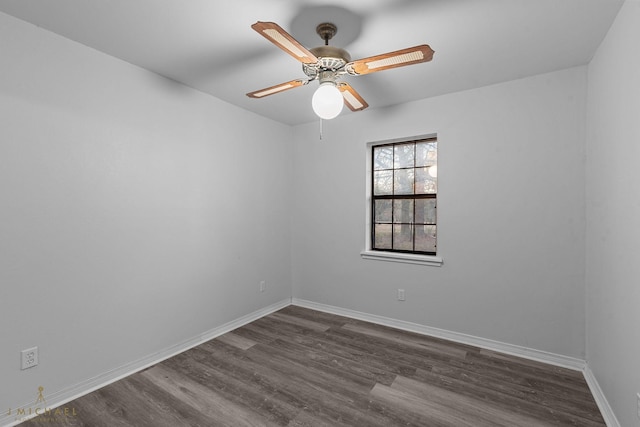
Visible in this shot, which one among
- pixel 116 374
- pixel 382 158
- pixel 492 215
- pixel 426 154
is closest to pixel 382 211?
pixel 382 158

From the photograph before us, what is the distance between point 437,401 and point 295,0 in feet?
8.75

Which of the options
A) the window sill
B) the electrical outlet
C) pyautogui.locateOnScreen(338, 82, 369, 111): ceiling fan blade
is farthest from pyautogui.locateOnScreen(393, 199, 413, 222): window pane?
the electrical outlet

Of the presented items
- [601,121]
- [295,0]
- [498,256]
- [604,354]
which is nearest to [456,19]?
[295,0]

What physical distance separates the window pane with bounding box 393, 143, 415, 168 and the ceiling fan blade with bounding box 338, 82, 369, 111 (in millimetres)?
1211

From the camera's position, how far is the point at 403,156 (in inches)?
137

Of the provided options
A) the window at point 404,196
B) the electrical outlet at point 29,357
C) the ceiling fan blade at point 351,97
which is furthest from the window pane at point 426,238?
the electrical outlet at point 29,357

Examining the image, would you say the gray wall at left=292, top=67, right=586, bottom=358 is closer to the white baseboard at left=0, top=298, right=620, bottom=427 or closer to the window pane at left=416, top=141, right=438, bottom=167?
the white baseboard at left=0, top=298, right=620, bottom=427

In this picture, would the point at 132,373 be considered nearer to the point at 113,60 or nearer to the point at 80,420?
the point at 80,420

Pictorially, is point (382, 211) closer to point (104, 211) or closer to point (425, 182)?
point (425, 182)

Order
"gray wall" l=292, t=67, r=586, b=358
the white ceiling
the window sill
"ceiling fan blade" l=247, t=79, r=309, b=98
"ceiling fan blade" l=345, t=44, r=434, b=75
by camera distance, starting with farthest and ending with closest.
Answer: the window sill < "gray wall" l=292, t=67, r=586, b=358 < "ceiling fan blade" l=247, t=79, r=309, b=98 < the white ceiling < "ceiling fan blade" l=345, t=44, r=434, b=75

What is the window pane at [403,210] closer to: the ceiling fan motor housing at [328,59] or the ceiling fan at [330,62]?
the ceiling fan at [330,62]

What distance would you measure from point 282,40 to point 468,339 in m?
3.01

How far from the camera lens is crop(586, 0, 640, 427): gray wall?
1.58m

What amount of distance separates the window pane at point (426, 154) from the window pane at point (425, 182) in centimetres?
8
